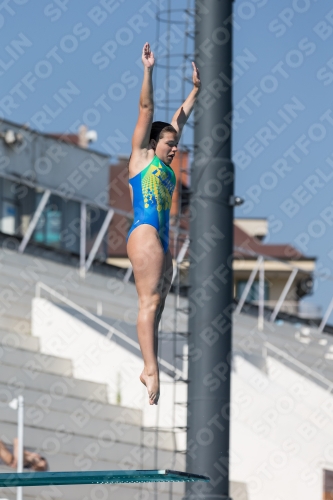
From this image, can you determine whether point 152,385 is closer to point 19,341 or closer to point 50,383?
point 50,383

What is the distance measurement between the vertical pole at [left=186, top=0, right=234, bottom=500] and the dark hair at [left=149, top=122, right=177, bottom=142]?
469cm

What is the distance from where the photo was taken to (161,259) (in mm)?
5902

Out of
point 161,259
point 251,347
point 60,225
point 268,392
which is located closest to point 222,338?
point 161,259

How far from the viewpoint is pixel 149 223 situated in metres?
5.93

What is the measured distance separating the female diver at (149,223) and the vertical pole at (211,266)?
15.6ft

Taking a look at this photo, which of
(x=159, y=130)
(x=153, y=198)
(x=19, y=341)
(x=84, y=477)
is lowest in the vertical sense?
(x=84, y=477)

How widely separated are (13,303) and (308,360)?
672 cm

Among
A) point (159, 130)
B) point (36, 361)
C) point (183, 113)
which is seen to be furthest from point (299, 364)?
point (159, 130)

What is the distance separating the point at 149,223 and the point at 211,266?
499 cm

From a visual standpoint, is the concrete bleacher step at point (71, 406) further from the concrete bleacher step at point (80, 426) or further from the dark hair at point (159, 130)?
the dark hair at point (159, 130)

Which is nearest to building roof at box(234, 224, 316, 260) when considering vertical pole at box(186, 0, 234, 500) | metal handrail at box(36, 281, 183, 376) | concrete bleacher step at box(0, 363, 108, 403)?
metal handrail at box(36, 281, 183, 376)

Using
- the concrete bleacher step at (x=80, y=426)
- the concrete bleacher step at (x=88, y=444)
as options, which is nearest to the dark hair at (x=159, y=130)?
the concrete bleacher step at (x=88, y=444)

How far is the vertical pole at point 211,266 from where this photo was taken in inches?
422

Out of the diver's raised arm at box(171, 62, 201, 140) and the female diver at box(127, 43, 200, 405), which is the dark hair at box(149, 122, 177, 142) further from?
the diver's raised arm at box(171, 62, 201, 140)
